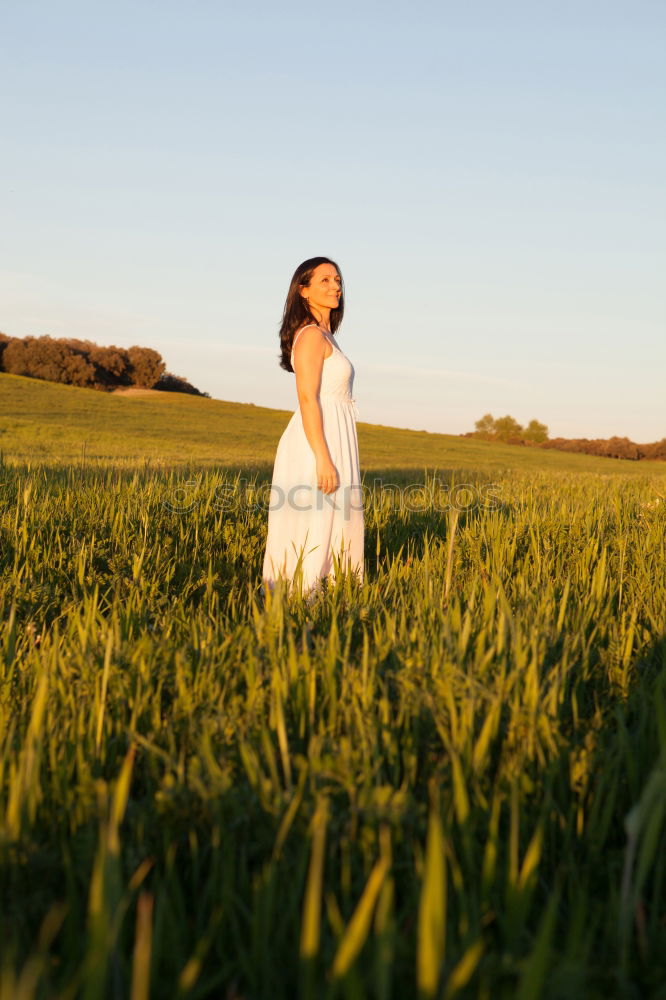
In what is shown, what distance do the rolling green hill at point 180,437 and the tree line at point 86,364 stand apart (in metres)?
8.36

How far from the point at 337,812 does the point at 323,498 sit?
3216 mm

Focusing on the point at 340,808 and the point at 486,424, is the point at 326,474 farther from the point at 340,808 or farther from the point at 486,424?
the point at 486,424

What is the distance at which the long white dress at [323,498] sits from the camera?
4.67 metres

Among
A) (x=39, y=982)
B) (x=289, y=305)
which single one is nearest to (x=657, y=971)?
(x=39, y=982)

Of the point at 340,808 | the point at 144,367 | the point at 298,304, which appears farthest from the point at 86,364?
the point at 340,808

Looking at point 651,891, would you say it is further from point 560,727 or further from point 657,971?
point 560,727

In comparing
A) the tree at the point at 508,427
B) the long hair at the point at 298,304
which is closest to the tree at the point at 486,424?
Result: the tree at the point at 508,427

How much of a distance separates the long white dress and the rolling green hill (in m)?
10.1

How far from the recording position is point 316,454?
179 inches

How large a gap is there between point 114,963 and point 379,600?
206 cm

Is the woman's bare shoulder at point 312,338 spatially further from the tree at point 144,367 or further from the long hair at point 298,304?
→ the tree at point 144,367

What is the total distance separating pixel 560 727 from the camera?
208 cm

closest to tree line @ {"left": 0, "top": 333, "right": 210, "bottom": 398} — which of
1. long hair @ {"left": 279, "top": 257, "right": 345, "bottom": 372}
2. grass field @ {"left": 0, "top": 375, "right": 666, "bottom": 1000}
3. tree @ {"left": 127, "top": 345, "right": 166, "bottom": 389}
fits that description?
tree @ {"left": 127, "top": 345, "right": 166, "bottom": 389}

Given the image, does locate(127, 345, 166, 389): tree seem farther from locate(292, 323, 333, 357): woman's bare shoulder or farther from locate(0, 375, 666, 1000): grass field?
locate(0, 375, 666, 1000): grass field
